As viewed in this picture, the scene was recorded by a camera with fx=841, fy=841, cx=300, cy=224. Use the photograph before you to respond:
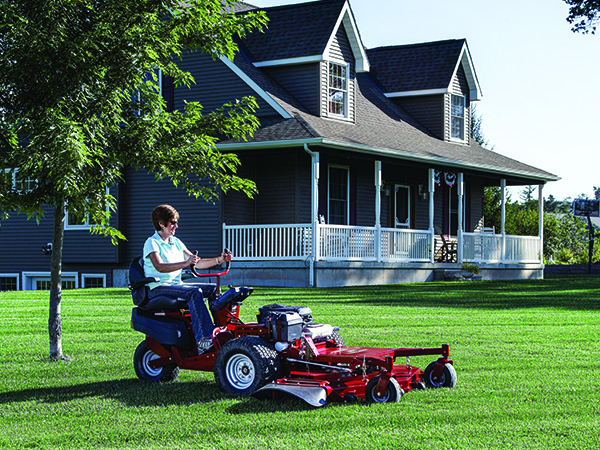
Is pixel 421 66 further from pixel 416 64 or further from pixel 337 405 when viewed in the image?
pixel 337 405

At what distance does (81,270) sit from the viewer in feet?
79.9

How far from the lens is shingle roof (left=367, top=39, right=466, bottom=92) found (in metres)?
27.8

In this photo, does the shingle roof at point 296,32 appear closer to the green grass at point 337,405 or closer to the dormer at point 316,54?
the dormer at point 316,54

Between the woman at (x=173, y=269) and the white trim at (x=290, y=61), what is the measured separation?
15.5m

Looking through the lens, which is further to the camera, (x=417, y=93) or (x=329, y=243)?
(x=417, y=93)

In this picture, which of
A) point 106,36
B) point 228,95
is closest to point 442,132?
point 228,95

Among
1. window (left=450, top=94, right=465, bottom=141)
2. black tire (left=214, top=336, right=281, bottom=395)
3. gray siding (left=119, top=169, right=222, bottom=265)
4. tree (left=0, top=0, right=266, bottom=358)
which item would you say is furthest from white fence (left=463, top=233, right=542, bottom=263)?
black tire (left=214, top=336, right=281, bottom=395)

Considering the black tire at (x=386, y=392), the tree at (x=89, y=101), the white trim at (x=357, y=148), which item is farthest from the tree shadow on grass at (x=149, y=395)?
the white trim at (x=357, y=148)

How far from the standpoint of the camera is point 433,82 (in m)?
27.8

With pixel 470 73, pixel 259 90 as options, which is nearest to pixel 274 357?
pixel 259 90

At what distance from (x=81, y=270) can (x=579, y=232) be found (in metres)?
37.9

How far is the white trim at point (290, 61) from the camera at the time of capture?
22.3 meters

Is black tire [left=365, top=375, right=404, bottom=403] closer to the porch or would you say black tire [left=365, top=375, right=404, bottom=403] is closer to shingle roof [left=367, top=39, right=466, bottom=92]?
the porch

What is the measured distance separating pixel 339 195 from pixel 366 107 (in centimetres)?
347
